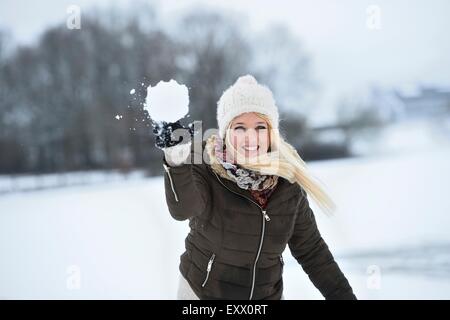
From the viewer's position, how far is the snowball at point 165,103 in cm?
109

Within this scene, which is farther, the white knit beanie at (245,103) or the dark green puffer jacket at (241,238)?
the white knit beanie at (245,103)

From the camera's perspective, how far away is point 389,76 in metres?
10.5

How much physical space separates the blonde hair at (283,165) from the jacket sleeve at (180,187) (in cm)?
19

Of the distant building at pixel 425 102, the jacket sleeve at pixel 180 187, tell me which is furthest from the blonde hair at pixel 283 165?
the distant building at pixel 425 102

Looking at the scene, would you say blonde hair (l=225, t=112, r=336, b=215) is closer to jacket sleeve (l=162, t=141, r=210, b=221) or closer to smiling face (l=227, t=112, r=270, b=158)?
smiling face (l=227, t=112, r=270, b=158)

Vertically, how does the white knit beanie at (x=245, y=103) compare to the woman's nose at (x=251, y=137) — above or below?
above

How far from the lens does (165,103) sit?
1090 millimetres

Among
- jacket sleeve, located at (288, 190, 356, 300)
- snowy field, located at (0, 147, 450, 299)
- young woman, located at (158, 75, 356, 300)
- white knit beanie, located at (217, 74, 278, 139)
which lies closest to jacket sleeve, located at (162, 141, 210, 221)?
young woman, located at (158, 75, 356, 300)

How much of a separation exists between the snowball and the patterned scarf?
0.95ft

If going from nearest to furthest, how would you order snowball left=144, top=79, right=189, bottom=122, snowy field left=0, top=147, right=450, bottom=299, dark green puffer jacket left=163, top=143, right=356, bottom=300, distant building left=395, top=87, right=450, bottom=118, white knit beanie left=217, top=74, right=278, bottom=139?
snowball left=144, top=79, right=189, bottom=122
dark green puffer jacket left=163, top=143, right=356, bottom=300
white knit beanie left=217, top=74, right=278, bottom=139
snowy field left=0, top=147, right=450, bottom=299
distant building left=395, top=87, right=450, bottom=118

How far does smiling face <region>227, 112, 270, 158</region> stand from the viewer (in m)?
1.37

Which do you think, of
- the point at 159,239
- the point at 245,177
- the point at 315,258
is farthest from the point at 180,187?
the point at 159,239

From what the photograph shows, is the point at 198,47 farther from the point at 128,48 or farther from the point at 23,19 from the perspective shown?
the point at 23,19

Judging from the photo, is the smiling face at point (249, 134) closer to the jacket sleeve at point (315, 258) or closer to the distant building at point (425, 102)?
the jacket sleeve at point (315, 258)
